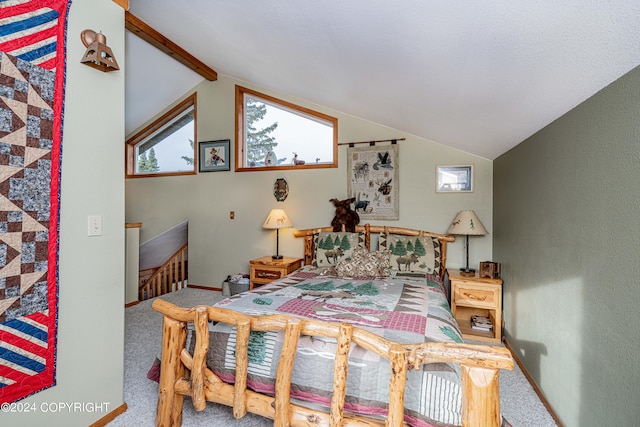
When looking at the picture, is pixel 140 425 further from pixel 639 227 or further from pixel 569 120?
pixel 569 120

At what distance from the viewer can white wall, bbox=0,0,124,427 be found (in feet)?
5.17

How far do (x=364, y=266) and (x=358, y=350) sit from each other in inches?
59.0

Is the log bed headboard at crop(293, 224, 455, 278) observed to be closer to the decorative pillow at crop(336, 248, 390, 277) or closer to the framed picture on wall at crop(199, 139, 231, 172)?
the decorative pillow at crop(336, 248, 390, 277)

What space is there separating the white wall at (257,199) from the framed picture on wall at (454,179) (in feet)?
0.21

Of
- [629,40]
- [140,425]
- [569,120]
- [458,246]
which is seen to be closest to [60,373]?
[140,425]

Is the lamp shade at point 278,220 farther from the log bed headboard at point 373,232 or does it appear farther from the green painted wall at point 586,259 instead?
the green painted wall at point 586,259

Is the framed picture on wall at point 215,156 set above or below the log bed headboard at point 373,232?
above

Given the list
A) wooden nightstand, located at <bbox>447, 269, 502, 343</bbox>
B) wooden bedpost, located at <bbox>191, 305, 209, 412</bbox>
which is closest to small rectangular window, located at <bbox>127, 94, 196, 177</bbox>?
wooden bedpost, located at <bbox>191, 305, 209, 412</bbox>

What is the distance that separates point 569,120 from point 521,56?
0.64m

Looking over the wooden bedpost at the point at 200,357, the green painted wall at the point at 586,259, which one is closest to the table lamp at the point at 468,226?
the green painted wall at the point at 586,259

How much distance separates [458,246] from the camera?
349cm

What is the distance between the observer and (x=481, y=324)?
303 cm

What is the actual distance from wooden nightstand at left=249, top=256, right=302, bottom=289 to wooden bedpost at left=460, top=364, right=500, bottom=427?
269 centimetres

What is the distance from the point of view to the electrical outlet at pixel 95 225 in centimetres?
169
